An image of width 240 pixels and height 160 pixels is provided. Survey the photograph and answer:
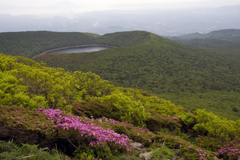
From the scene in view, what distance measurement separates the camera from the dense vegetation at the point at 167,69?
54344 mm

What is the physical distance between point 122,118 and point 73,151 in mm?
3958

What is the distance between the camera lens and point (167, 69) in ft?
239

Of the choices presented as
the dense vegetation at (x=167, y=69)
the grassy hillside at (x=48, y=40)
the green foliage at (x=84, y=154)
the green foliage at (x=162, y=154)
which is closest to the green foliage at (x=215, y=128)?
the green foliage at (x=162, y=154)

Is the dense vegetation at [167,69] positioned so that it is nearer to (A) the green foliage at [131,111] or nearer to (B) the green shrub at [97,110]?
(A) the green foliage at [131,111]

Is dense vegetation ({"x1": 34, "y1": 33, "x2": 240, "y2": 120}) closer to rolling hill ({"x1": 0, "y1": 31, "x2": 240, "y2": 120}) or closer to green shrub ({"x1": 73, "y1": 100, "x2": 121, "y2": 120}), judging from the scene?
rolling hill ({"x1": 0, "y1": 31, "x2": 240, "y2": 120})

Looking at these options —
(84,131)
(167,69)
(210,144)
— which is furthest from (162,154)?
(167,69)

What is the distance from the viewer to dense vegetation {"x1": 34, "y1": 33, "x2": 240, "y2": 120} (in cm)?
5434

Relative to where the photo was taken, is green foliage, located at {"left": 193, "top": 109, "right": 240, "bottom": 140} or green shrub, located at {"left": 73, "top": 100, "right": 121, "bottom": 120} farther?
green shrub, located at {"left": 73, "top": 100, "right": 121, "bottom": 120}

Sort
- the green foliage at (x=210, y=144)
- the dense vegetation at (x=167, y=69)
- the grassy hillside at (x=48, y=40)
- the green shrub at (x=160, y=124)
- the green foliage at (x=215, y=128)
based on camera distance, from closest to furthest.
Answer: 1. the green foliage at (x=210, y=144)
2. the green foliage at (x=215, y=128)
3. the green shrub at (x=160, y=124)
4. the dense vegetation at (x=167, y=69)
5. the grassy hillside at (x=48, y=40)

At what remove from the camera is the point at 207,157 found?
525 cm

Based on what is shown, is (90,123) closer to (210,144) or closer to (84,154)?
(84,154)

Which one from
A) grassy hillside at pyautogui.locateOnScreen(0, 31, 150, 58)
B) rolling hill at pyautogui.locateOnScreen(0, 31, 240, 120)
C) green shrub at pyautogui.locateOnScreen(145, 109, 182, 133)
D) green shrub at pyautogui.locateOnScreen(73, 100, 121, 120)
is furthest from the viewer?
grassy hillside at pyautogui.locateOnScreen(0, 31, 150, 58)

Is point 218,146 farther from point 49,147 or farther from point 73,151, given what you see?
point 49,147

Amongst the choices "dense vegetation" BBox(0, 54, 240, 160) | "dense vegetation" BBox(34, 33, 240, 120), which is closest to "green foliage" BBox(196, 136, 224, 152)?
"dense vegetation" BBox(0, 54, 240, 160)
